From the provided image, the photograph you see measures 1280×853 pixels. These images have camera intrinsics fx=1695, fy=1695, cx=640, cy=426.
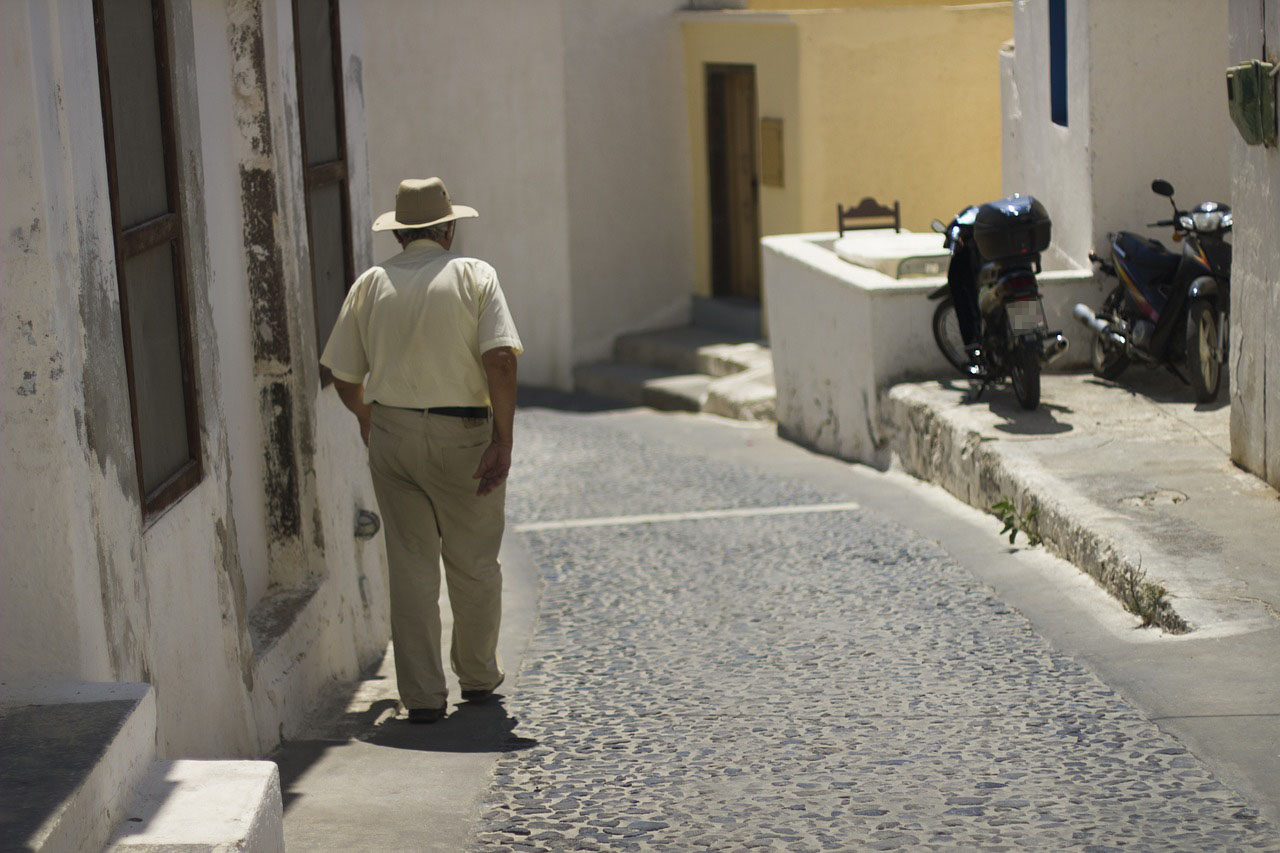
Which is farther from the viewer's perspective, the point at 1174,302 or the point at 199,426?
the point at 1174,302

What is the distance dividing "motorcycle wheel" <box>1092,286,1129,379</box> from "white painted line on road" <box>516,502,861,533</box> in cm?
176

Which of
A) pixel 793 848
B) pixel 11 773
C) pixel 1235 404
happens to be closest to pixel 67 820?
pixel 11 773

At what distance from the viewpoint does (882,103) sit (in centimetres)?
1627

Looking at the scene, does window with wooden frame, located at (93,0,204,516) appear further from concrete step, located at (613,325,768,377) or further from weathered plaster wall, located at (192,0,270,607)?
concrete step, located at (613,325,768,377)

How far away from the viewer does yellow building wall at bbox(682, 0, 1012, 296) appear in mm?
16109

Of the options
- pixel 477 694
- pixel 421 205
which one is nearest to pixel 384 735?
pixel 477 694

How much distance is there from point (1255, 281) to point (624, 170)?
10660 mm

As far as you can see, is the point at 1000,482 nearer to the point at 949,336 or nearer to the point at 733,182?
the point at 949,336

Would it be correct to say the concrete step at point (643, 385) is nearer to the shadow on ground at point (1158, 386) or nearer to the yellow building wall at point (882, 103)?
the yellow building wall at point (882, 103)

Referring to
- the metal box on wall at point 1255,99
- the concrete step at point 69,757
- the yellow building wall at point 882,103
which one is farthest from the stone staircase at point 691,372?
the concrete step at point 69,757

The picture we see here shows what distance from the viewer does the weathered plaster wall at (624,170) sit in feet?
55.7

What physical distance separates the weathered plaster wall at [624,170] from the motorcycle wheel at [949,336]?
741cm

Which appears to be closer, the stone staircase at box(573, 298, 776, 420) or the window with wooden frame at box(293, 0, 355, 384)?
the window with wooden frame at box(293, 0, 355, 384)

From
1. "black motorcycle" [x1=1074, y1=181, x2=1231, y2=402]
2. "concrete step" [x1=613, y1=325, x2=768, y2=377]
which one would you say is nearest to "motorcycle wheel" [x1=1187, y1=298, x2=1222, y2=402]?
"black motorcycle" [x1=1074, y1=181, x2=1231, y2=402]
